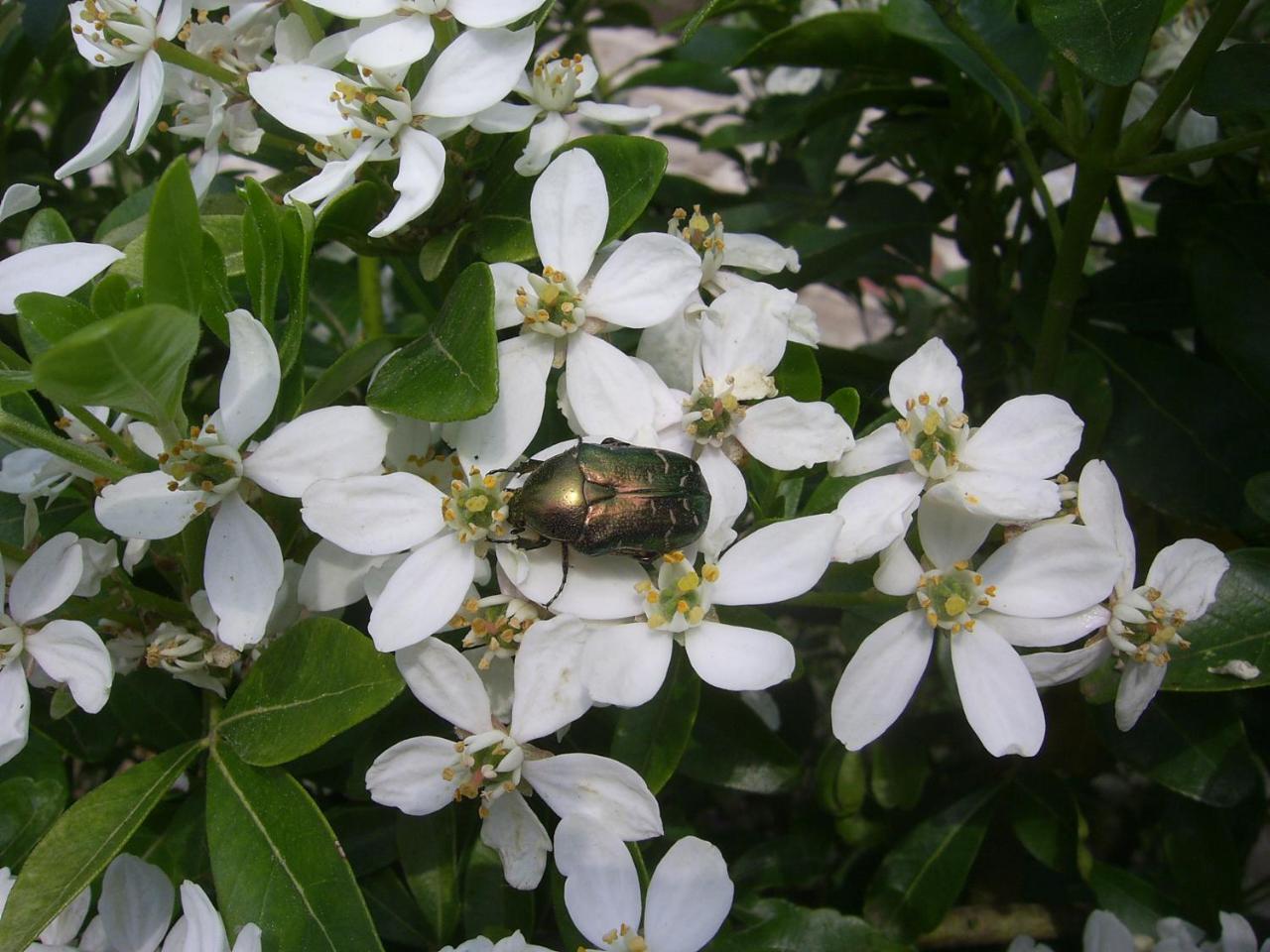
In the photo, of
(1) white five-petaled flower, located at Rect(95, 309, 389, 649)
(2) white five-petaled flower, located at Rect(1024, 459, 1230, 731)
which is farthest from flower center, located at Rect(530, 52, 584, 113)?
(2) white five-petaled flower, located at Rect(1024, 459, 1230, 731)

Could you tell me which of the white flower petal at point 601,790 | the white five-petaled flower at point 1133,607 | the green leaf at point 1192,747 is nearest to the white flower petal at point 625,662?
the white flower petal at point 601,790

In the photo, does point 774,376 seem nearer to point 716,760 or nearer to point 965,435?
point 965,435

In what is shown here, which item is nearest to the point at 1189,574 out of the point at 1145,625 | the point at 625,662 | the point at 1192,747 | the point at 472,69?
the point at 1145,625

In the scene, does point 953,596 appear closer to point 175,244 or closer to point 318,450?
point 318,450

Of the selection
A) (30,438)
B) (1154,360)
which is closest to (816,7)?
(1154,360)

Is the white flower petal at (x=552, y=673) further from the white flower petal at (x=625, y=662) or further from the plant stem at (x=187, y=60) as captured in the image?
the plant stem at (x=187, y=60)

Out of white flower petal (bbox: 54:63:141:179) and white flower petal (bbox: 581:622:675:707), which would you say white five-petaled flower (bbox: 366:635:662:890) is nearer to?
white flower petal (bbox: 581:622:675:707)
